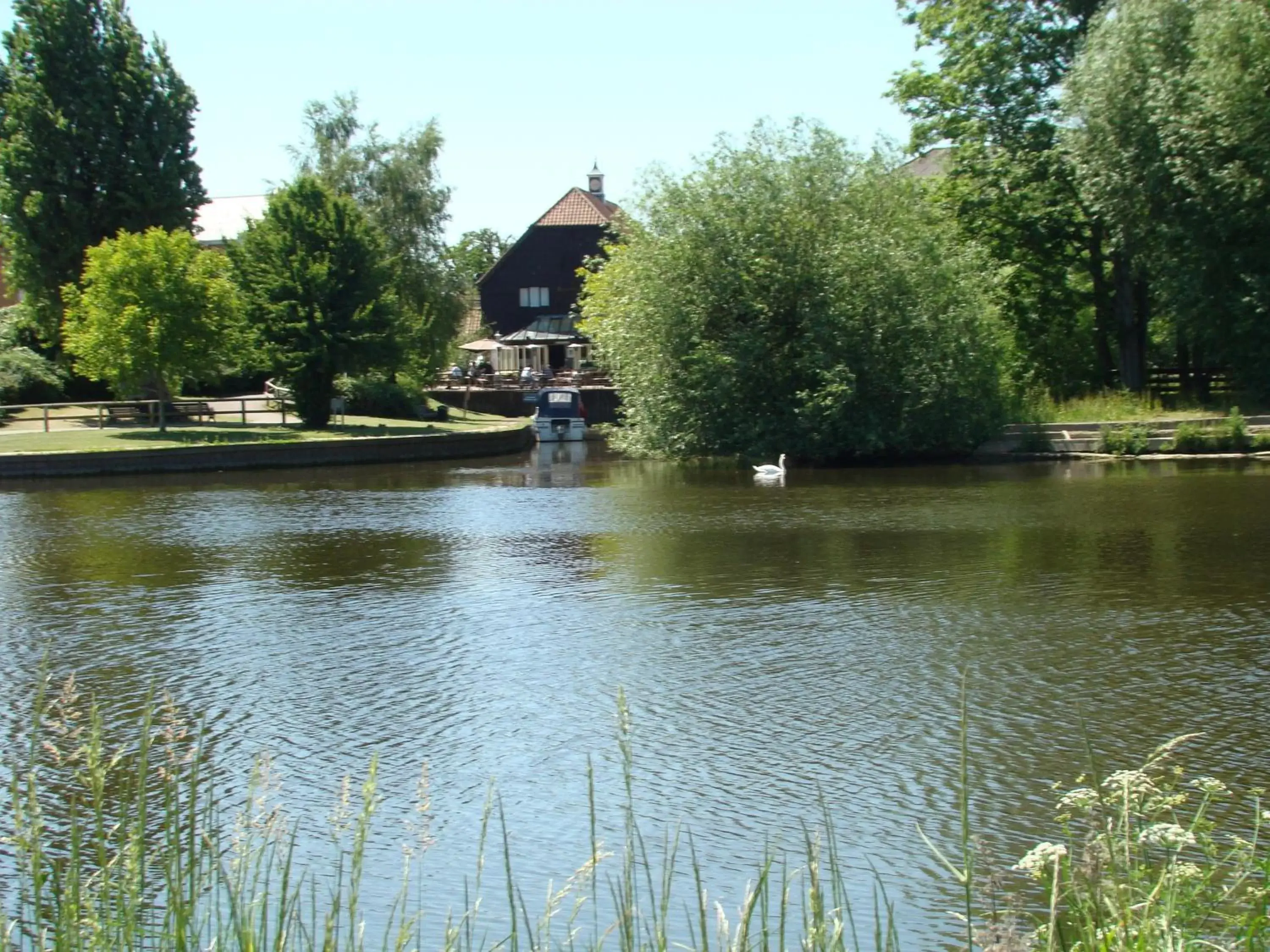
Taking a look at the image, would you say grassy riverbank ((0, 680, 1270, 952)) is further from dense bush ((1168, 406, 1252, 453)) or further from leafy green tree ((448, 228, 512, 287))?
leafy green tree ((448, 228, 512, 287))

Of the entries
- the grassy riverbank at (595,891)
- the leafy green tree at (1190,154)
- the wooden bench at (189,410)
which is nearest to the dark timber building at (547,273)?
the wooden bench at (189,410)

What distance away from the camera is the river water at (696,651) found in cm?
868

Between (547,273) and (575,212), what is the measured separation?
13.1ft

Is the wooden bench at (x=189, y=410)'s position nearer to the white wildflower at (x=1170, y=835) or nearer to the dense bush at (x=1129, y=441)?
the dense bush at (x=1129, y=441)

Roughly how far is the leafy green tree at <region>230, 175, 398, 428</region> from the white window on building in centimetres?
Answer: 3592

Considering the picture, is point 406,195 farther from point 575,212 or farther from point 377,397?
point 575,212

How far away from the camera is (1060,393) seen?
39062 millimetres

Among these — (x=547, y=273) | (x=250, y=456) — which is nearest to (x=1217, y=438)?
(x=250, y=456)

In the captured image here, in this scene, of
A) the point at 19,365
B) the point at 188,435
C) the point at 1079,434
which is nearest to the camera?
the point at 1079,434

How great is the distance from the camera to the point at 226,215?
8181 cm

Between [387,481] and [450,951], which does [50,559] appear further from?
[450,951]

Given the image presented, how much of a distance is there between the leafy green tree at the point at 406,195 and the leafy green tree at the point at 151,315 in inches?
532

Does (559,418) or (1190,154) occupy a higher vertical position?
(1190,154)

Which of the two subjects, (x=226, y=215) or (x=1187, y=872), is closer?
(x=1187, y=872)
